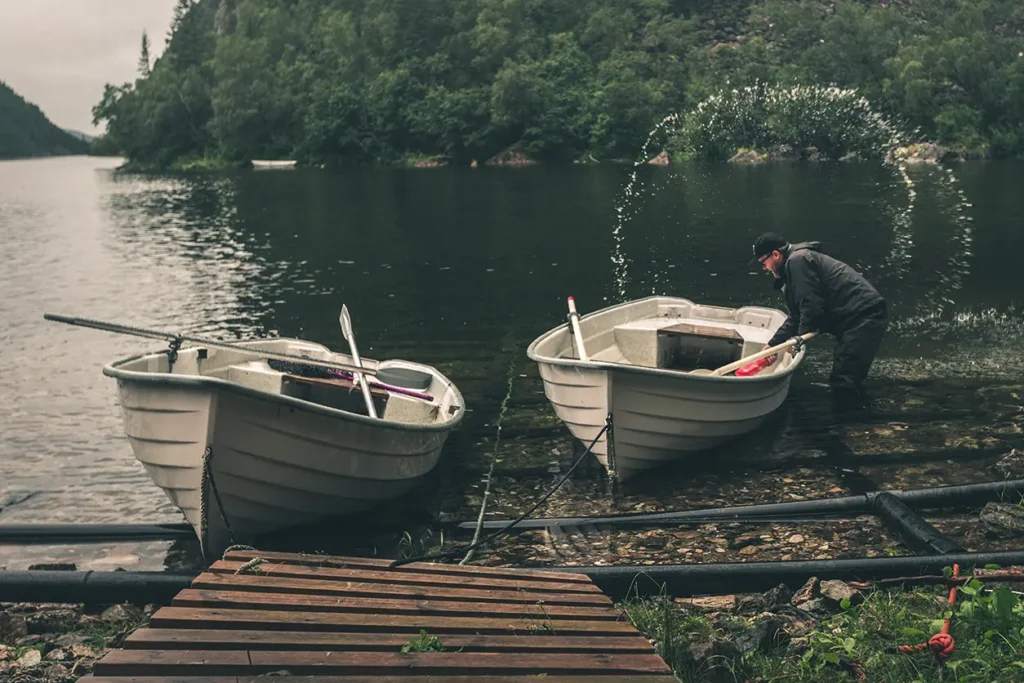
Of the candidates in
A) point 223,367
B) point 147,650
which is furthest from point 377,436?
point 147,650

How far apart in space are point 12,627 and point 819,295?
9760mm

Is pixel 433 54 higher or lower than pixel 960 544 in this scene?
higher

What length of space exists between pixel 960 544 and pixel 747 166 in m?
69.8

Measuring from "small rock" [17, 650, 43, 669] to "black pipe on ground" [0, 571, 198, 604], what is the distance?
1.19 metres

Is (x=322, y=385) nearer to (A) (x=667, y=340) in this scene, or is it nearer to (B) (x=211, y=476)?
(B) (x=211, y=476)

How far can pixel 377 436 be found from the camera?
34.3 feet

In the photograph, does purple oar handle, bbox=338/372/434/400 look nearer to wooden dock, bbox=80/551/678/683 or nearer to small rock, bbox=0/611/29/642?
wooden dock, bbox=80/551/678/683

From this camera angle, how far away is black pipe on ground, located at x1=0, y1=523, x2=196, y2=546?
1068cm

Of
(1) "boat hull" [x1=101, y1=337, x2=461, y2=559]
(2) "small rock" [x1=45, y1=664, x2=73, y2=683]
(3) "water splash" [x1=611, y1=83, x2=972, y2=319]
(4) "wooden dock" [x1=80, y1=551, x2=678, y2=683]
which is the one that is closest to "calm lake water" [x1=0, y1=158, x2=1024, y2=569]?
(1) "boat hull" [x1=101, y1=337, x2=461, y2=559]

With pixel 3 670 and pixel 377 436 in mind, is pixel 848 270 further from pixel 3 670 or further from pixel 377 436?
pixel 3 670

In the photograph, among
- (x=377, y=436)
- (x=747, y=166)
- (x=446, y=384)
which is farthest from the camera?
(x=747, y=166)

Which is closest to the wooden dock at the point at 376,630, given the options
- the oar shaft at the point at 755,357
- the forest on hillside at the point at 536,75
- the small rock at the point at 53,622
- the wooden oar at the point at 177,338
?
the small rock at the point at 53,622

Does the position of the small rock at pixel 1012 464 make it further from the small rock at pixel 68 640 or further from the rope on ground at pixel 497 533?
the small rock at pixel 68 640

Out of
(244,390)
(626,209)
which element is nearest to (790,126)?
(626,209)
